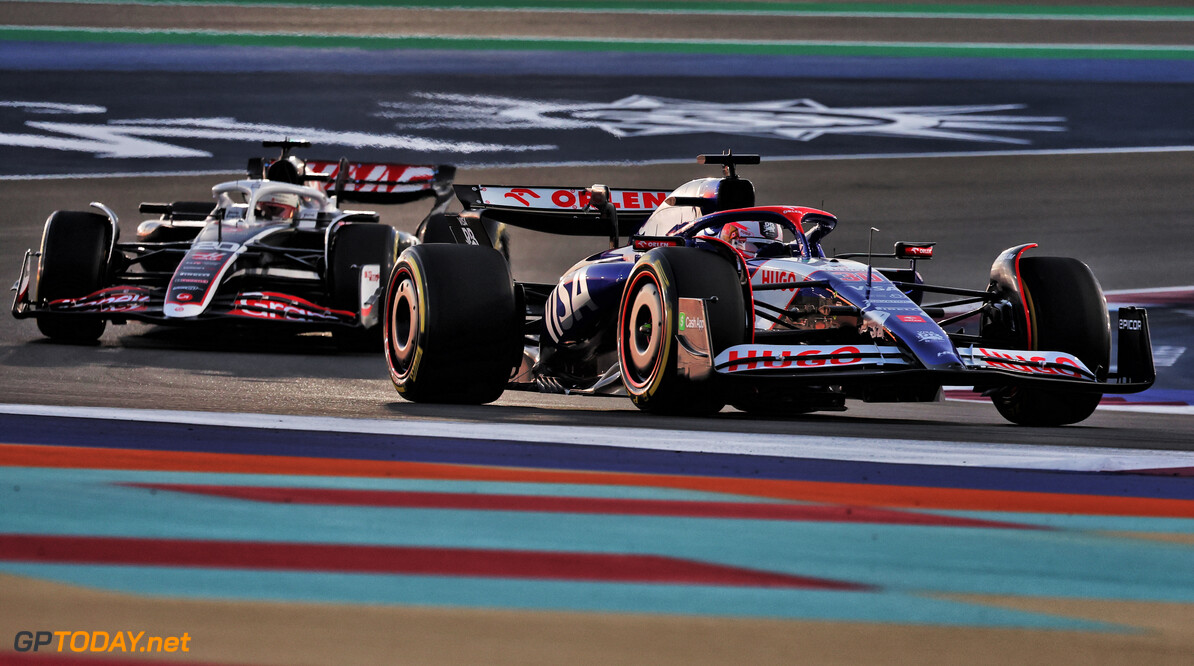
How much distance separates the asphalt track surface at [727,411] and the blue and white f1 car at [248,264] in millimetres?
328

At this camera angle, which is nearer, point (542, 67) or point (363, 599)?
point (363, 599)

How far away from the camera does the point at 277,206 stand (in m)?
14.2

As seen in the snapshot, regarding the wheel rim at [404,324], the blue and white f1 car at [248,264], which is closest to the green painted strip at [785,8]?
the blue and white f1 car at [248,264]

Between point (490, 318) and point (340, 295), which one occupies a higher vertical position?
point (490, 318)

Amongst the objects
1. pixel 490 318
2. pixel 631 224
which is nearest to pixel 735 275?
pixel 490 318

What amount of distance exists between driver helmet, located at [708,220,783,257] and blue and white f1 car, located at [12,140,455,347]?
14.9 feet

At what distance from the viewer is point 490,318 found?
879 cm

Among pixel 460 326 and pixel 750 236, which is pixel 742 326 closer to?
pixel 750 236

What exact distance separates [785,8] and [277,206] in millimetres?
18268

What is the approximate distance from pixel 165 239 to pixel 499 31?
14745mm

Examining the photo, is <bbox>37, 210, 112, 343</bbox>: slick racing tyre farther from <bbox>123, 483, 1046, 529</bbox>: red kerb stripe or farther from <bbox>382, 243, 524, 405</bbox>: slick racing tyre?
<bbox>123, 483, 1046, 529</bbox>: red kerb stripe

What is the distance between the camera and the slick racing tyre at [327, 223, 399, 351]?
42.8 feet

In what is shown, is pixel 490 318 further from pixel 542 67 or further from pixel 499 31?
pixel 499 31

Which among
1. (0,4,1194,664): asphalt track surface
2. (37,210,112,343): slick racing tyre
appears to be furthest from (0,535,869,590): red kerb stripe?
(37,210,112,343): slick racing tyre
